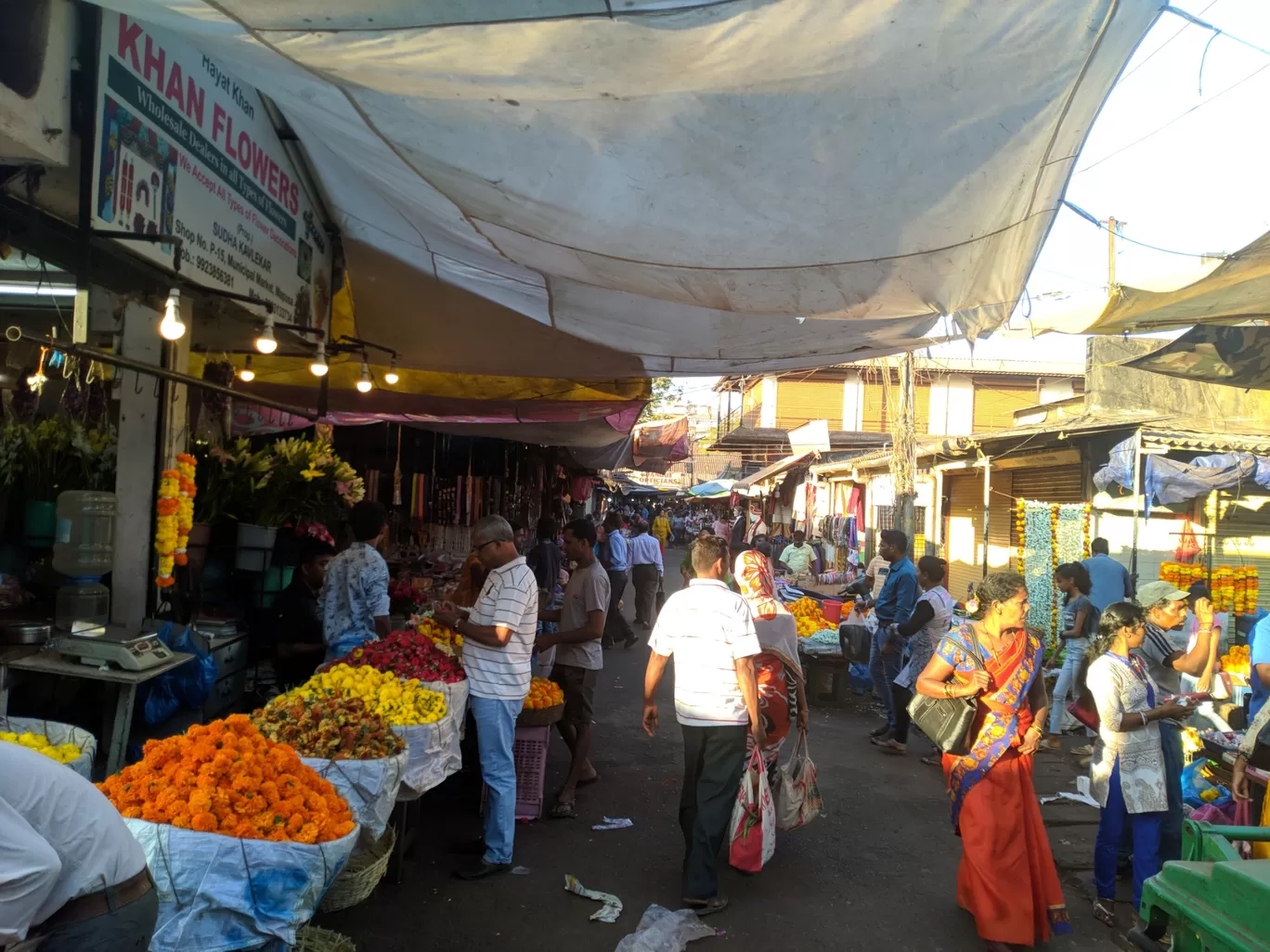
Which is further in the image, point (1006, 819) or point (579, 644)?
point (579, 644)

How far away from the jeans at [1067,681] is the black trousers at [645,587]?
6.88 m

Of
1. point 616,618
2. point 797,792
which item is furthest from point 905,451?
point 797,792

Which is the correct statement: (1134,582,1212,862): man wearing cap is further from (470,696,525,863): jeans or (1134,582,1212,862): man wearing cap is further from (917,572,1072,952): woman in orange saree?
(470,696,525,863): jeans

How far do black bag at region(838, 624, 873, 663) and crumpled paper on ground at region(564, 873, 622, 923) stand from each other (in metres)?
5.85

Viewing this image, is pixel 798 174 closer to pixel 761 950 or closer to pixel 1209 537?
A: pixel 761 950

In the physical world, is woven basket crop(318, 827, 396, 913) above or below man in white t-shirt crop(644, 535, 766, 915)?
below

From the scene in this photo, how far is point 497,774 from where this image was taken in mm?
4832

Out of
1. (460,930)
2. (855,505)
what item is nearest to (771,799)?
(460,930)

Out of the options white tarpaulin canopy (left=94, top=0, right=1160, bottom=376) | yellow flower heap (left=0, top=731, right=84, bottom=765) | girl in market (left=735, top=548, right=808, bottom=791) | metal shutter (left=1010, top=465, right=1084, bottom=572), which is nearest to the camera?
white tarpaulin canopy (left=94, top=0, right=1160, bottom=376)

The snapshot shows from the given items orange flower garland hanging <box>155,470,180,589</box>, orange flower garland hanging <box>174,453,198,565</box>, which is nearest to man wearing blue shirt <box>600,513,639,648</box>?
orange flower garland hanging <box>174,453,198,565</box>

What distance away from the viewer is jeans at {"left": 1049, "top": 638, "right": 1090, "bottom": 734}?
8.07m

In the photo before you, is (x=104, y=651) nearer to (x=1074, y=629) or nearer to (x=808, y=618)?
(x=1074, y=629)

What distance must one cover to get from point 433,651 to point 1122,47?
452 centimetres

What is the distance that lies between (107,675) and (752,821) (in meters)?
3.63
